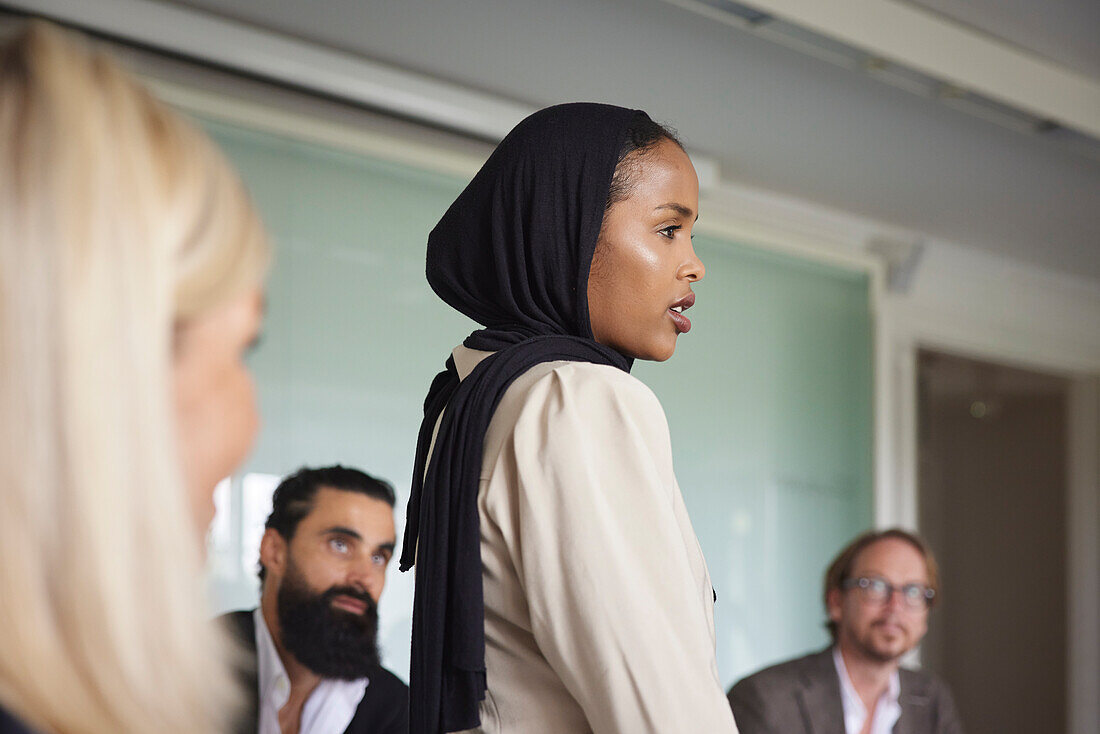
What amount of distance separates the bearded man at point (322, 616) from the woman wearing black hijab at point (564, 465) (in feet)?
2.54

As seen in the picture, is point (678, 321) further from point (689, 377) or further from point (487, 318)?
point (689, 377)

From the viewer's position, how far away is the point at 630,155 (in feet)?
3.70

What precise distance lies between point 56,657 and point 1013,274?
4.84m

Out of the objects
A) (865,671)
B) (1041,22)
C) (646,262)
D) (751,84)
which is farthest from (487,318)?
(1041,22)

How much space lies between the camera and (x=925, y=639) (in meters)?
7.21

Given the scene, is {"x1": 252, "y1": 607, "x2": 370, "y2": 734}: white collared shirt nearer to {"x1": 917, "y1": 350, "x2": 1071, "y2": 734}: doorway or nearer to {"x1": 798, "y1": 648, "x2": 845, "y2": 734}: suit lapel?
{"x1": 798, "y1": 648, "x2": 845, "y2": 734}: suit lapel

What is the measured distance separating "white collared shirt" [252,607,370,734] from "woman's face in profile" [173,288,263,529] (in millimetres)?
1341

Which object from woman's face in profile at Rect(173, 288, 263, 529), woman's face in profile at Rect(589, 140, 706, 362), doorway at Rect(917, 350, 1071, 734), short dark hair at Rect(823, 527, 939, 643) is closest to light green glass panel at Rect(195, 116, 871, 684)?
short dark hair at Rect(823, 527, 939, 643)

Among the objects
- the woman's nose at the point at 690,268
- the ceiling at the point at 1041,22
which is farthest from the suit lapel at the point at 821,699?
the woman's nose at the point at 690,268

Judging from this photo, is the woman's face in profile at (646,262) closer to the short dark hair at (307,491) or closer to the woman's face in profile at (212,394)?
the woman's face in profile at (212,394)

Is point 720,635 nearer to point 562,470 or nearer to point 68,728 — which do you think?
point 562,470

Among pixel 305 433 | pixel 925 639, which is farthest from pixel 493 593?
pixel 925 639

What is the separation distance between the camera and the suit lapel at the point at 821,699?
2531 mm

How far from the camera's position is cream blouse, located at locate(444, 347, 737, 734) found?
0.89 metres
